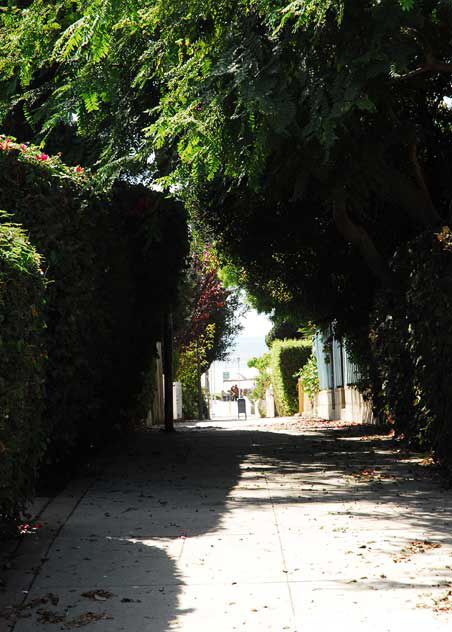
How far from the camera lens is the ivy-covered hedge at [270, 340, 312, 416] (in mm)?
31441

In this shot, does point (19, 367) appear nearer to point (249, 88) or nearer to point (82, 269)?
point (249, 88)

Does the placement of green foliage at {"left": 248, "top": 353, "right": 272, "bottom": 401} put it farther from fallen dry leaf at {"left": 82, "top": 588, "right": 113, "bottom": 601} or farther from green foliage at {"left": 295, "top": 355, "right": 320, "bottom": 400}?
fallen dry leaf at {"left": 82, "top": 588, "right": 113, "bottom": 601}

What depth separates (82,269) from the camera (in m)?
8.80

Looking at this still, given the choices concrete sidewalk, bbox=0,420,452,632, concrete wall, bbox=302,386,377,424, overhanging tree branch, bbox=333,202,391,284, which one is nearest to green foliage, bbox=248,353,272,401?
concrete wall, bbox=302,386,377,424

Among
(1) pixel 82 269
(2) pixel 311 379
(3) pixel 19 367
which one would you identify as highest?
(1) pixel 82 269

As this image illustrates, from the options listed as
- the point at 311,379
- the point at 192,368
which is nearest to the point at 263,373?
the point at 192,368

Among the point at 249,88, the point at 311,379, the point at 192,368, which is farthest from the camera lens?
the point at 192,368

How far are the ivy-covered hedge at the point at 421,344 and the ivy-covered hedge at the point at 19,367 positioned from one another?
4181 mm

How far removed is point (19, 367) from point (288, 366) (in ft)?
88.9

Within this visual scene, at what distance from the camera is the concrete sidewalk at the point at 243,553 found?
4574 millimetres

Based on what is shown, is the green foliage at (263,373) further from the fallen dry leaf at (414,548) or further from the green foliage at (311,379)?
the fallen dry leaf at (414,548)

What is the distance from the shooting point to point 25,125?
39.6 feet

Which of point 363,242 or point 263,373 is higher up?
point 263,373

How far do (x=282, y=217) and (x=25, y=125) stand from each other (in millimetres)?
4437
